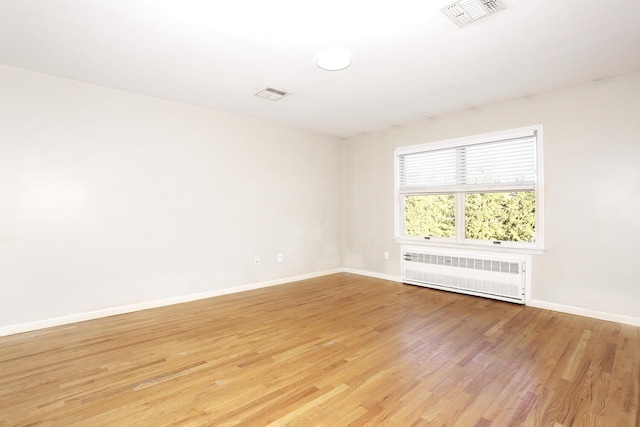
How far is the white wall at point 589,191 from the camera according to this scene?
333 cm

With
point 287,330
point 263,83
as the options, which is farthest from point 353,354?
point 263,83

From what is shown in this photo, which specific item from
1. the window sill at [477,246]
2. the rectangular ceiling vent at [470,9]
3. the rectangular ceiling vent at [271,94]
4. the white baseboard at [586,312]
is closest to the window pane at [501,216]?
the window sill at [477,246]

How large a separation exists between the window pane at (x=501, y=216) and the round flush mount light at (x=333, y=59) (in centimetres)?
283

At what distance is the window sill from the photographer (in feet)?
13.1

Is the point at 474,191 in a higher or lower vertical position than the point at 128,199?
higher

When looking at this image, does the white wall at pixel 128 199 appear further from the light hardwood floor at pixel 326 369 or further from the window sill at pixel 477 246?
the window sill at pixel 477 246

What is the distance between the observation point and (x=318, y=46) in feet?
9.00

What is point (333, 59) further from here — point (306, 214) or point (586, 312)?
point (586, 312)

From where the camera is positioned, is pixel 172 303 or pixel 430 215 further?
pixel 430 215

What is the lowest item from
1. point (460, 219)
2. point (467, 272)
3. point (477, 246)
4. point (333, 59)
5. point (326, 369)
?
point (326, 369)

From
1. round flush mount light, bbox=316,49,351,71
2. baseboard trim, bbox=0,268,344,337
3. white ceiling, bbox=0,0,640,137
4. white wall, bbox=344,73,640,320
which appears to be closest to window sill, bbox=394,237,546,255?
white wall, bbox=344,73,640,320

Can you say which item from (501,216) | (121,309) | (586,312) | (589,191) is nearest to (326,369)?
(121,309)

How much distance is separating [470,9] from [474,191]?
2.79 meters

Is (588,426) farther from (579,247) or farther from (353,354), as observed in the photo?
(579,247)
